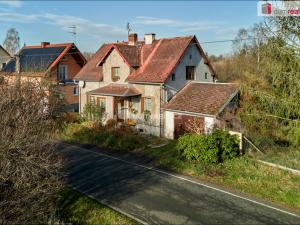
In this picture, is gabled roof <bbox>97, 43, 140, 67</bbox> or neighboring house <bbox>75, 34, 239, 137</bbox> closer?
neighboring house <bbox>75, 34, 239, 137</bbox>

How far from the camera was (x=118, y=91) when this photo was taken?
27.9m

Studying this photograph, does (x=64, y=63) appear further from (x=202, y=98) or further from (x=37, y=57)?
(x=202, y=98)

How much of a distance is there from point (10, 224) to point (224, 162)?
39.1 ft

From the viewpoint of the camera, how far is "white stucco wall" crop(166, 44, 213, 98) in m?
26.5

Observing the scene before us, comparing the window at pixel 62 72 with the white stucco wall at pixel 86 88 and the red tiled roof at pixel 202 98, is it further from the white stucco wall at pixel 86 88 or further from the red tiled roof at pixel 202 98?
the red tiled roof at pixel 202 98

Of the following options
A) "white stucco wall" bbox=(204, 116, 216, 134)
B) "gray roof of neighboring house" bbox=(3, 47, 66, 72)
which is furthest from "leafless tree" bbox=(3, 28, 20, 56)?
"white stucco wall" bbox=(204, 116, 216, 134)

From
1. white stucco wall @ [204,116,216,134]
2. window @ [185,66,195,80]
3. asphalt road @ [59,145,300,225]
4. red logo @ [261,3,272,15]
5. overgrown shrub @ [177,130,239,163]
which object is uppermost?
red logo @ [261,3,272,15]

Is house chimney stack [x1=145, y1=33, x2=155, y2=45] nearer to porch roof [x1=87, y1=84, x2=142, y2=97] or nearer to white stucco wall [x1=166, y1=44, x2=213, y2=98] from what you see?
white stucco wall [x1=166, y1=44, x2=213, y2=98]

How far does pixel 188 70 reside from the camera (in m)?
28.3

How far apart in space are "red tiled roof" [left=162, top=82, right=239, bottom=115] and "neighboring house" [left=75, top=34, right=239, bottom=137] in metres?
1.17

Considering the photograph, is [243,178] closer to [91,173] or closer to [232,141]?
[232,141]

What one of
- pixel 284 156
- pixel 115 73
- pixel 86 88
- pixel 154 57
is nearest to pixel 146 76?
pixel 154 57

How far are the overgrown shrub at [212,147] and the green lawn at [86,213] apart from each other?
22.4 ft

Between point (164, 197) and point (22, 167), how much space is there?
260 inches
